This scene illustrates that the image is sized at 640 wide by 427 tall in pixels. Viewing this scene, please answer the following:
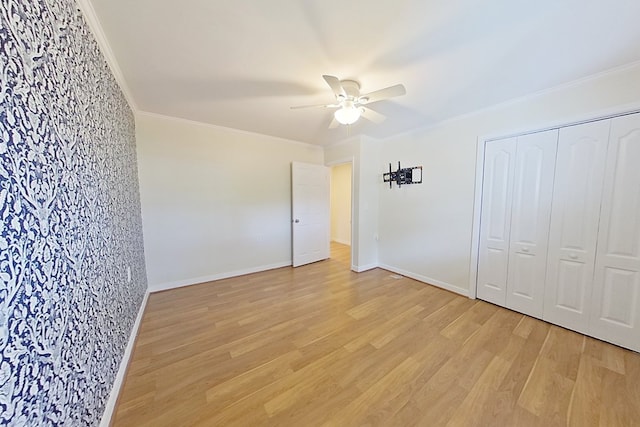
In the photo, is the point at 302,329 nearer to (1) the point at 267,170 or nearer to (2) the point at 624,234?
(1) the point at 267,170

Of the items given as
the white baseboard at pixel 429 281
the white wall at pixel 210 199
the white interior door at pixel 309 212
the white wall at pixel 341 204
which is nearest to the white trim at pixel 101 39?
the white wall at pixel 210 199

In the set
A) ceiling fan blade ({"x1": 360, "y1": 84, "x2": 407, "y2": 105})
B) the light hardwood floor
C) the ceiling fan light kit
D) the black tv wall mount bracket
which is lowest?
the light hardwood floor

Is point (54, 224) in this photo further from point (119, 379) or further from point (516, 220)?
point (516, 220)

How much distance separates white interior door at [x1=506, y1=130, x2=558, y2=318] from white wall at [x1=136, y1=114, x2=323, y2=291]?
10.4ft

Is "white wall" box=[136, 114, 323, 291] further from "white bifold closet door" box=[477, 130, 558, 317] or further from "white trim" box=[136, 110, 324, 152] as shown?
"white bifold closet door" box=[477, 130, 558, 317]

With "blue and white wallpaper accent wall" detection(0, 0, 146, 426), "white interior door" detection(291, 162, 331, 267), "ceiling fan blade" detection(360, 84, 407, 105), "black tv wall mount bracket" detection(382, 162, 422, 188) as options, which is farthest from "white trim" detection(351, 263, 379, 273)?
"blue and white wallpaper accent wall" detection(0, 0, 146, 426)

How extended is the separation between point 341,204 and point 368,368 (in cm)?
494

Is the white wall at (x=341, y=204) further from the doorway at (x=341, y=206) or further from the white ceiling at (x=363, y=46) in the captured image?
the white ceiling at (x=363, y=46)

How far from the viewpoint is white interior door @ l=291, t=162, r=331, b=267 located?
4.00 metres

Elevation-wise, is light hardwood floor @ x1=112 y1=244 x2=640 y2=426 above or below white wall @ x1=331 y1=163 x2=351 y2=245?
below

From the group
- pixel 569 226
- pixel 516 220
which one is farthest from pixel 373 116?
pixel 569 226

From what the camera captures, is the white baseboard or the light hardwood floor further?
the white baseboard

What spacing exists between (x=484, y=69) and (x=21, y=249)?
2918mm

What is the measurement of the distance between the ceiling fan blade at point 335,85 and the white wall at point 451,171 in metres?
1.83
